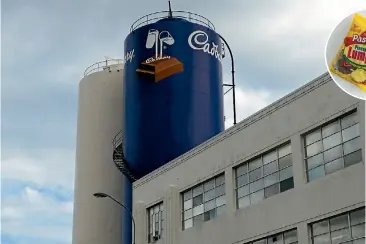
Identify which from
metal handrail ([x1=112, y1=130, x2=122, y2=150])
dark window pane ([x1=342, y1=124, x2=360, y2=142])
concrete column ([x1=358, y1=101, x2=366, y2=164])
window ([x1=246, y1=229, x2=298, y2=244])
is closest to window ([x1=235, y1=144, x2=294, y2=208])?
window ([x1=246, y1=229, x2=298, y2=244])

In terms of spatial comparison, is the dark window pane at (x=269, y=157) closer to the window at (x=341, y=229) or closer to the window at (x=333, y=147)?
the window at (x=333, y=147)

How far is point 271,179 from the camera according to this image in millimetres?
26406

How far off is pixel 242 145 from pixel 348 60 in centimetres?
986

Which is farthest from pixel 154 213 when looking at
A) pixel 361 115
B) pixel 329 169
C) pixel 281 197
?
pixel 361 115

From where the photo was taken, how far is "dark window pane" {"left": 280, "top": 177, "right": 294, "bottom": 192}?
990 inches

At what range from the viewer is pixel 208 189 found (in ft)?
99.7

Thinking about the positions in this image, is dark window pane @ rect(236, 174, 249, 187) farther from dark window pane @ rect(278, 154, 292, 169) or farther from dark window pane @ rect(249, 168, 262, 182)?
dark window pane @ rect(278, 154, 292, 169)

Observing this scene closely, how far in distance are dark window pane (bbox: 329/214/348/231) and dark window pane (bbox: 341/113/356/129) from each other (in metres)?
3.13

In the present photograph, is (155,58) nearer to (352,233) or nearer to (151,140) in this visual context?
(151,140)

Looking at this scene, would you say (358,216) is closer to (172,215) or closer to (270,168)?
(270,168)

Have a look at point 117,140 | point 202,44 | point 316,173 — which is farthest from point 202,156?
point 117,140

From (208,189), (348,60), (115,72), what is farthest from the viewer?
(115,72)

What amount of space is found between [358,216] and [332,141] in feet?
10.0

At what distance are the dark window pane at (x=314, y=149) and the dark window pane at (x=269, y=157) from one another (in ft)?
6.31
